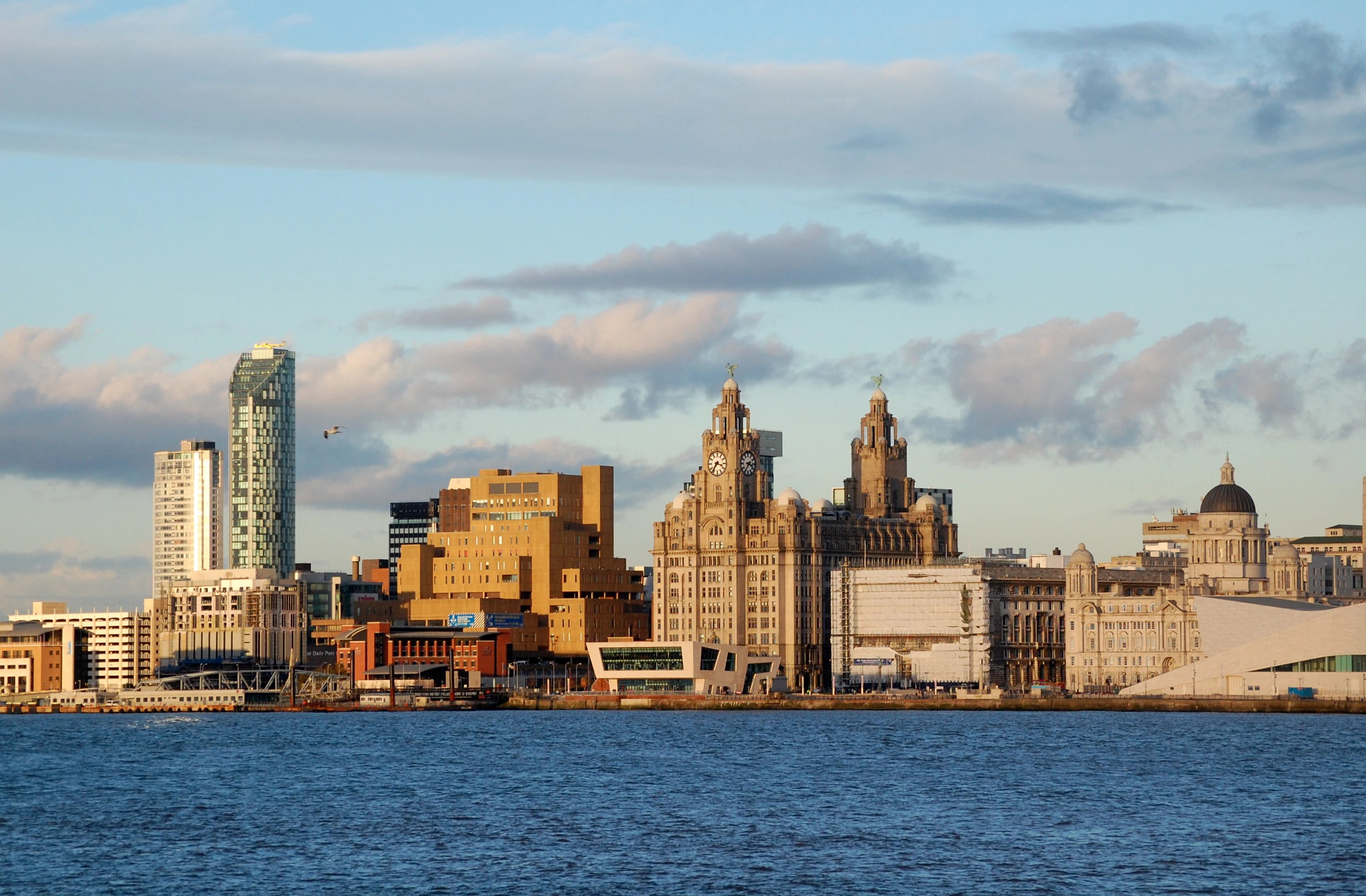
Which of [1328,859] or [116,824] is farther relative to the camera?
[116,824]

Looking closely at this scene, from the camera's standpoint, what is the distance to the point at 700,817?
10438 cm

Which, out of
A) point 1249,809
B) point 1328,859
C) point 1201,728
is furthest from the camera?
point 1201,728

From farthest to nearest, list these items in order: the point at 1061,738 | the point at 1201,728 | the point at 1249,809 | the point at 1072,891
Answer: the point at 1201,728 → the point at 1061,738 → the point at 1249,809 → the point at 1072,891

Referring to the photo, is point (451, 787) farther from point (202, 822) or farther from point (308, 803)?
point (202, 822)

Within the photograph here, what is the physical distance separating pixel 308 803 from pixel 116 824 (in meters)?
12.6

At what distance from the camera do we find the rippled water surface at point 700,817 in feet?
271

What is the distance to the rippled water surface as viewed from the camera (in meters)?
82.6

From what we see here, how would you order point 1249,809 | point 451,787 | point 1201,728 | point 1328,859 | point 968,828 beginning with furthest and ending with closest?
point 1201,728 → point 451,787 → point 1249,809 → point 968,828 → point 1328,859

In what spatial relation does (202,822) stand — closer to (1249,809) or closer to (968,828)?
(968,828)

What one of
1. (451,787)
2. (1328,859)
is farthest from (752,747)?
(1328,859)

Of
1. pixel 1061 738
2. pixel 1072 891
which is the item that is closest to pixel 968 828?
pixel 1072 891

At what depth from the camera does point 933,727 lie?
19125 cm

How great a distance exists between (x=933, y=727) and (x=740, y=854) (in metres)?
104

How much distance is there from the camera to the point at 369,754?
155125 millimetres
